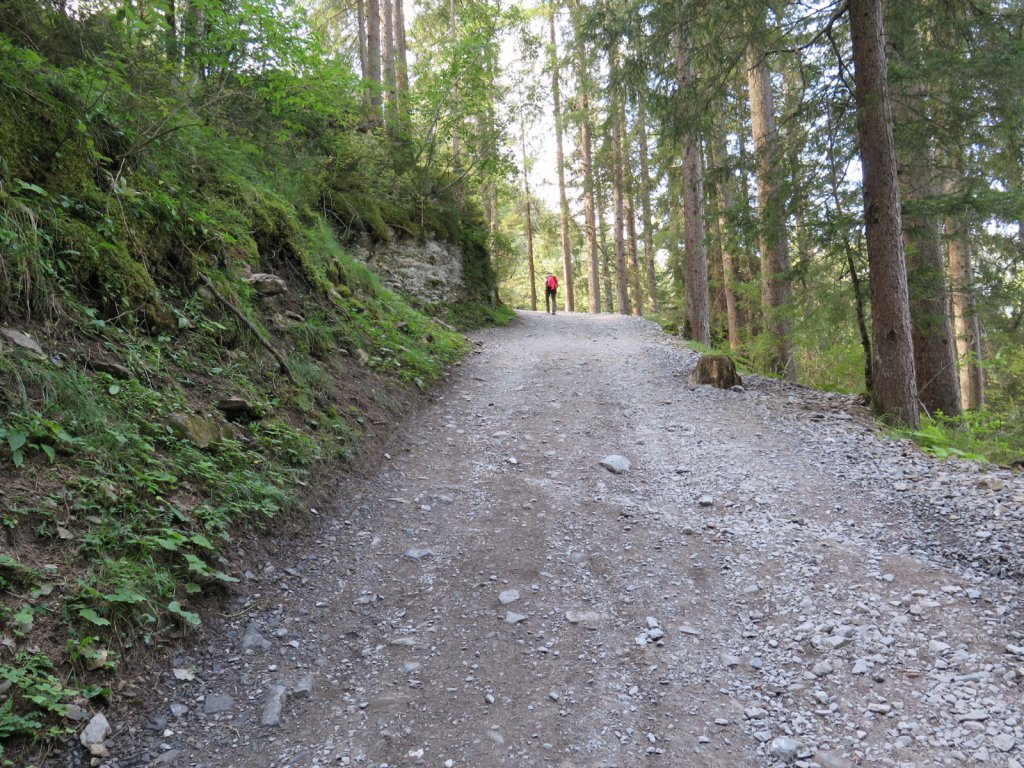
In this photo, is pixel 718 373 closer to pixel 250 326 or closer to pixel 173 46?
pixel 250 326

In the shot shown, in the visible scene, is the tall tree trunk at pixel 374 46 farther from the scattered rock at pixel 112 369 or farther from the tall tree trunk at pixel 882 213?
the scattered rock at pixel 112 369

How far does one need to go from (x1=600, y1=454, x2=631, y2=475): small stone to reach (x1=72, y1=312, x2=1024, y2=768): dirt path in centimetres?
11

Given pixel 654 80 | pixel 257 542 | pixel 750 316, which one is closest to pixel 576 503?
pixel 257 542

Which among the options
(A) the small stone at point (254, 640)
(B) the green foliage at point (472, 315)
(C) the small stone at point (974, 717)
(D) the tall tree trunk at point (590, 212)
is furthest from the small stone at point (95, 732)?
(D) the tall tree trunk at point (590, 212)

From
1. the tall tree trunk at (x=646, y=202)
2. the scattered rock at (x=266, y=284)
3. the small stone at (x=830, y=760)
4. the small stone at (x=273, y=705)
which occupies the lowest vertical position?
the small stone at (x=830, y=760)

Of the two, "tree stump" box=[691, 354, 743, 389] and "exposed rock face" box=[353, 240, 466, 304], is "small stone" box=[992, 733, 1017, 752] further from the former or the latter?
"exposed rock face" box=[353, 240, 466, 304]

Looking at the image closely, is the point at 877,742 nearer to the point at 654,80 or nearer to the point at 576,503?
the point at 576,503

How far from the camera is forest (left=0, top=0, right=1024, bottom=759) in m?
3.18

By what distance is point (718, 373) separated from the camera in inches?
356

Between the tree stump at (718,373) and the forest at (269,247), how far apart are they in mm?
1253

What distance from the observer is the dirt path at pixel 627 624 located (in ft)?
8.91

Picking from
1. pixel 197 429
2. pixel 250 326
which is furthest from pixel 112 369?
pixel 250 326

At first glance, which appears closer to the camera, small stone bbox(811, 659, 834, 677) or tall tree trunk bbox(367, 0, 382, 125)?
small stone bbox(811, 659, 834, 677)

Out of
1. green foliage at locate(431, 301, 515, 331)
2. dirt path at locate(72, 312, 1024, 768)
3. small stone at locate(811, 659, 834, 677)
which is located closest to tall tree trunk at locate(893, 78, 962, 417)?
dirt path at locate(72, 312, 1024, 768)
